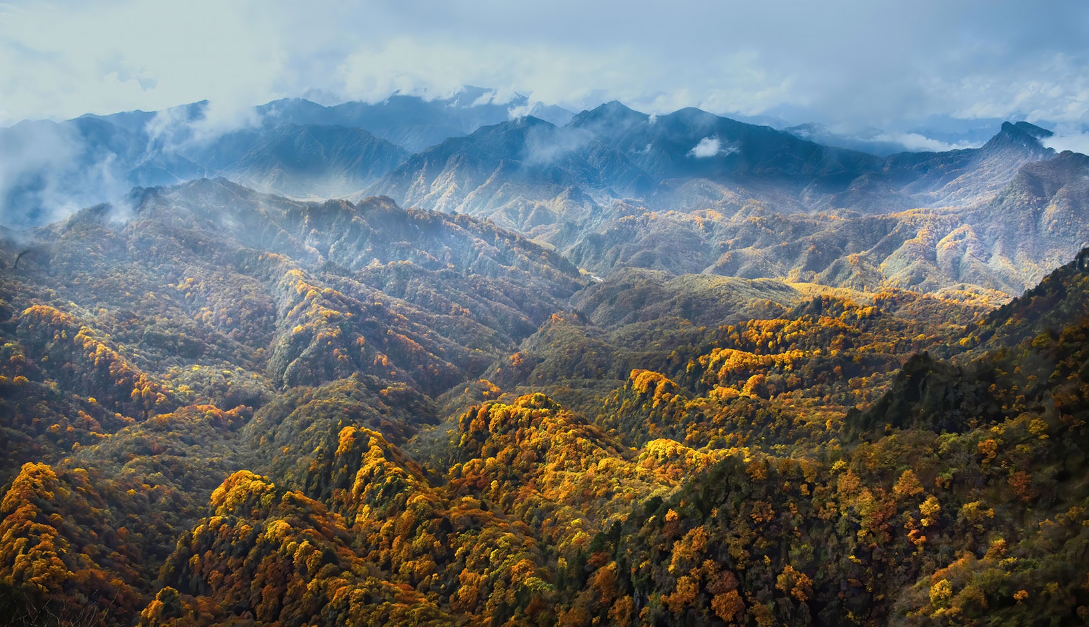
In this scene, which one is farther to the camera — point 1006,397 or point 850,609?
point 1006,397

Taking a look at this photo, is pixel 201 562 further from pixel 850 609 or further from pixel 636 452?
pixel 850 609

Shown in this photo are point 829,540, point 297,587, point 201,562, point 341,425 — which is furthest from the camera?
point 341,425

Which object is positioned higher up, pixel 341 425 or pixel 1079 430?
pixel 1079 430

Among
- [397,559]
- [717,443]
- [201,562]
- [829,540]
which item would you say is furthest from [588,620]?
[717,443]

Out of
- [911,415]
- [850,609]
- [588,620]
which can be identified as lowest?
[588,620]

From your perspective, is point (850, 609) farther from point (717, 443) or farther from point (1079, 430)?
point (717, 443)

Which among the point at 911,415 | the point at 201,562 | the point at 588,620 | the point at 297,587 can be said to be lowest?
the point at 201,562

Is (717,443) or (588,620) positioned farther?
(717,443)

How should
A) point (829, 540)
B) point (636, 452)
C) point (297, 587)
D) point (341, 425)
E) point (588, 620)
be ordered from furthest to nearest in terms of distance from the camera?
1. point (341, 425)
2. point (636, 452)
3. point (297, 587)
4. point (588, 620)
5. point (829, 540)

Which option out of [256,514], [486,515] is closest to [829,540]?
[486,515]
